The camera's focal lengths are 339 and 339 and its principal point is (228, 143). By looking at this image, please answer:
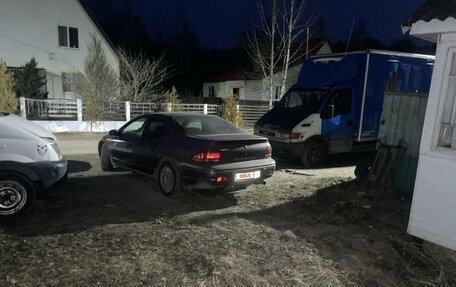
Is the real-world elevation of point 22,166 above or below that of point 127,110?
below

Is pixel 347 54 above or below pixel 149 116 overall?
above

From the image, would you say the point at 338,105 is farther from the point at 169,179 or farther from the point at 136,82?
the point at 136,82

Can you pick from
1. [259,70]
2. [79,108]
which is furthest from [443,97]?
[259,70]

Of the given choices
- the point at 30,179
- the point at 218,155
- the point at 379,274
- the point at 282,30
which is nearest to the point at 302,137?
the point at 218,155

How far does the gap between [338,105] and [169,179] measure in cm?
558

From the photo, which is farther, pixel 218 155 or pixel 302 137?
pixel 302 137

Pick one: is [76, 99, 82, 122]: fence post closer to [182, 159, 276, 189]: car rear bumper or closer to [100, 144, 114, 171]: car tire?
[100, 144, 114, 171]: car tire

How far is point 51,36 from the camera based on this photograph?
2134 cm

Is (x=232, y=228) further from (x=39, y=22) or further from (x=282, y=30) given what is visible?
(x=39, y=22)

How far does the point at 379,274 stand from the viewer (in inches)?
146

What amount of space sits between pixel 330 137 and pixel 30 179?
7.30 m

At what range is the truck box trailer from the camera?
9.08 metres

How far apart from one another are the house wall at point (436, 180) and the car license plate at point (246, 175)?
95.6 inches

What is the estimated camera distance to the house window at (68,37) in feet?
71.6
